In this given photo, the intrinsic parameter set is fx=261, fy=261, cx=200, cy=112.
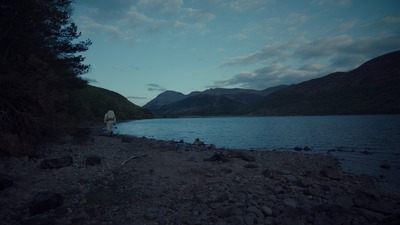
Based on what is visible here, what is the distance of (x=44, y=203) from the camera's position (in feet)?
25.0

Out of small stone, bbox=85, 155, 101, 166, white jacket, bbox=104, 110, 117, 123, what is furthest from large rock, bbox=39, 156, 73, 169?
white jacket, bbox=104, 110, 117, 123

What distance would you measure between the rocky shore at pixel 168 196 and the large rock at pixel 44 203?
0.08 ft

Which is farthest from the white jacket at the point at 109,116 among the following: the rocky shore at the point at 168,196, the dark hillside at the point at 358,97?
the dark hillside at the point at 358,97

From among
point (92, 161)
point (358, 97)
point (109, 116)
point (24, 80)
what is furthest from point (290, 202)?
point (358, 97)

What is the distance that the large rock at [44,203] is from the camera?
7473 millimetres

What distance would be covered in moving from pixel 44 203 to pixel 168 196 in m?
3.99

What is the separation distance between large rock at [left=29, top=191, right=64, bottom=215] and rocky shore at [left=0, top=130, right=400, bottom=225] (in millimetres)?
25

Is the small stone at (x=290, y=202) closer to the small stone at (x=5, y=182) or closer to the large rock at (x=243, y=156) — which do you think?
the large rock at (x=243, y=156)

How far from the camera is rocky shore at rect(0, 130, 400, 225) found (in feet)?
25.3

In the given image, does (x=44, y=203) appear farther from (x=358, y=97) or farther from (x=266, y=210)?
(x=358, y=97)

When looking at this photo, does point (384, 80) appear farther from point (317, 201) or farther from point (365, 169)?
point (317, 201)

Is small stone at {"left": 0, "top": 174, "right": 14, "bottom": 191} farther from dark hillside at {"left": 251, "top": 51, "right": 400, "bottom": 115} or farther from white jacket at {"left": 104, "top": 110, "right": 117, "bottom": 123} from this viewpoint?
dark hillside at {"left": 251, "top": 51, "right": 400, "bottom": 115}

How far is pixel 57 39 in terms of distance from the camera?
1001 inches

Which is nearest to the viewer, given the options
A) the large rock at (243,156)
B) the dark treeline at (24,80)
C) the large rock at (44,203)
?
the large rock at (44,203)
